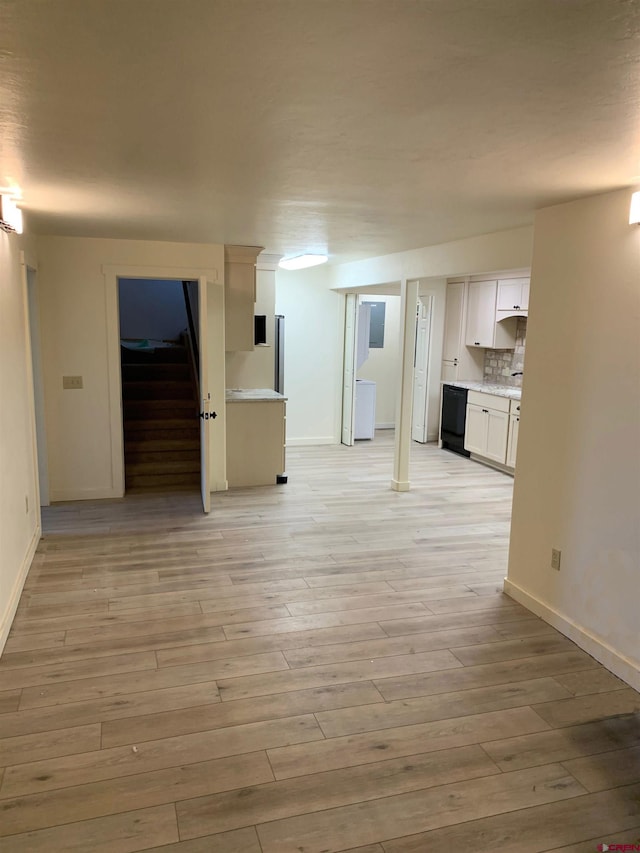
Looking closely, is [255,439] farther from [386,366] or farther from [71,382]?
[386,366]

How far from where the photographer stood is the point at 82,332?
5449mm

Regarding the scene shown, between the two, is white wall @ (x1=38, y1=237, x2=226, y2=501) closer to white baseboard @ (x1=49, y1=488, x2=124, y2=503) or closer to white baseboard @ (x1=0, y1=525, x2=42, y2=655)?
white baseboard @ (x1=49, y1=488, x2=124, y2=503)

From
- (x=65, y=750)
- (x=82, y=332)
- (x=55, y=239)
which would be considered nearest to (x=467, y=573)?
(x=65, y=750)

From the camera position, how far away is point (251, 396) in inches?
→ 250

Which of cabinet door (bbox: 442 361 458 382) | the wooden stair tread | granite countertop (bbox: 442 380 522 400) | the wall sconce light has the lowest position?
the wooden stair tread

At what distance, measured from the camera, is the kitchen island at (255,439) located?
6172 mm

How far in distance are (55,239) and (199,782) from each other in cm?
458

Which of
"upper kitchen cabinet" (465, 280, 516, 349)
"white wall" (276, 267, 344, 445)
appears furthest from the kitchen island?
"upper kitchen cabinet" (465, 280, 516, 349)

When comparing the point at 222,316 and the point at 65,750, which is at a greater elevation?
the point at 222,316

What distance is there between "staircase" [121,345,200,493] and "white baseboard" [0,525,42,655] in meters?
1.68

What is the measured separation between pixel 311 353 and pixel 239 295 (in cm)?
246

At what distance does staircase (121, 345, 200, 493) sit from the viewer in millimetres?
6297

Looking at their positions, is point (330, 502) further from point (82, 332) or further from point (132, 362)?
point (132, 362)

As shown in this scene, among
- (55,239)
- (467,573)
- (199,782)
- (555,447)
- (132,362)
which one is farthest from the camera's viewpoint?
(132,362)
